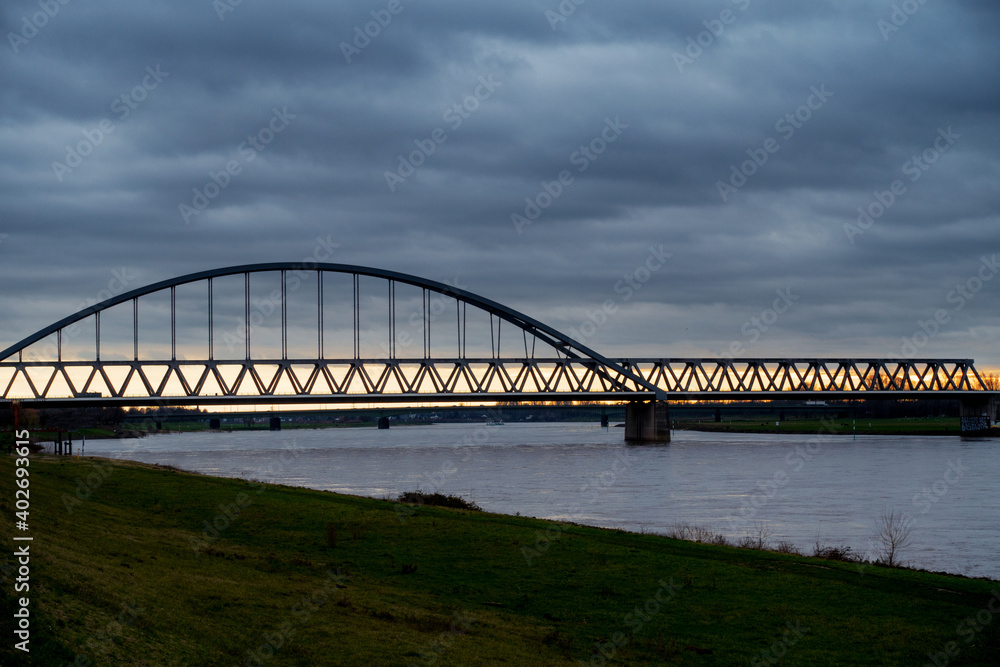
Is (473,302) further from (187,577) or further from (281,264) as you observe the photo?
(187,577)

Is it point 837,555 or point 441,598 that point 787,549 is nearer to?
point 837,555

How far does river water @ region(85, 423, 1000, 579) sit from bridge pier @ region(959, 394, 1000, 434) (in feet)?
178

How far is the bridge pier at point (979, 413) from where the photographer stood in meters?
148

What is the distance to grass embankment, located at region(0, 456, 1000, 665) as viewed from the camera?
44.7ft

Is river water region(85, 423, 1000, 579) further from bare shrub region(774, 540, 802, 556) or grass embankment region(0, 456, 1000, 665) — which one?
grass embankment region(0, 456, 1000, 665)

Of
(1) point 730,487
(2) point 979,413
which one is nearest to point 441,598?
(1) point 730,487

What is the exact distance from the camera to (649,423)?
449ft

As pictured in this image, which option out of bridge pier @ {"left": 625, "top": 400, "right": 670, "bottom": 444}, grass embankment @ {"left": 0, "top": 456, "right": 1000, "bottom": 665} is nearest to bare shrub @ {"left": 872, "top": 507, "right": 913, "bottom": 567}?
grass embankment @ {"left": 0, "top": 456, "right": 1000, "bottom": 665}

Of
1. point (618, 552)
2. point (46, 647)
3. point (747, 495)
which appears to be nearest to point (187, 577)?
point (46, 647)

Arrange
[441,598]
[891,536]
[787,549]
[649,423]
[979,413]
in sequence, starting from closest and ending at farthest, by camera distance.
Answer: [441,598] < [891,536] < [787,549] < [649,423] < [979,413]

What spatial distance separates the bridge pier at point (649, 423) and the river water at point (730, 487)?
34206 millimetres

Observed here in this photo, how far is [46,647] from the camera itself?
10828 mm

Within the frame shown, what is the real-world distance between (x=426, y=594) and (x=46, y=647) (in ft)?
32.5

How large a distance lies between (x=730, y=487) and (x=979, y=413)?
115m
